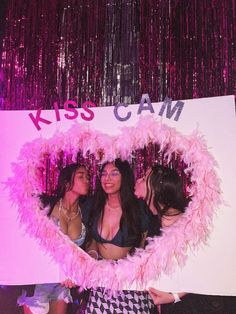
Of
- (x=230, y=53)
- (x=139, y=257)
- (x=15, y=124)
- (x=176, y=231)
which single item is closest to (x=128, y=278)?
(x=139, y=257)

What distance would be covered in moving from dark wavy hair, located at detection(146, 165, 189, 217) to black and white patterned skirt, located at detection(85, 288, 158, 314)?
0.95 feet

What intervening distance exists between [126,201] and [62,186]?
247 mm

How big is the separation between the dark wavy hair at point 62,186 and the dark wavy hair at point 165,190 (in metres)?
0.28

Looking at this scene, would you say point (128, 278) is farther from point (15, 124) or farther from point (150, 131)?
point (15, 124)

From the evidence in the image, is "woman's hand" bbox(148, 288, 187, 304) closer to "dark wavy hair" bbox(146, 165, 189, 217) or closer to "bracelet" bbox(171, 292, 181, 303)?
"bracelet" bbox(171, 292, 181, 303)

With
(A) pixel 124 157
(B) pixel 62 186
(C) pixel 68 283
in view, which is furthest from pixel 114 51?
(C) pixel 68 283

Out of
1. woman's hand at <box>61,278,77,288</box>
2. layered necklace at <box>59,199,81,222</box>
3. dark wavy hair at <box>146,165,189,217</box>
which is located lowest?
woman's hand at <box>61,278,77,288</box>

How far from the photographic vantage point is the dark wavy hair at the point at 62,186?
4.58ft

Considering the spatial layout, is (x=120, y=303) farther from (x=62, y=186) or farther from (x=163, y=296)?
(x=62, y=186)

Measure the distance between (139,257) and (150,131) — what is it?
0.44 meters

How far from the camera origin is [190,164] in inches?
51.6

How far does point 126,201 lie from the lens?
1346mm

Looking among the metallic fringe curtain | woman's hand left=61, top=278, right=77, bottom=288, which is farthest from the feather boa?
the metallic fringe curtain

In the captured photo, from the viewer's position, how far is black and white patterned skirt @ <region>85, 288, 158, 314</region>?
128 centimetres
